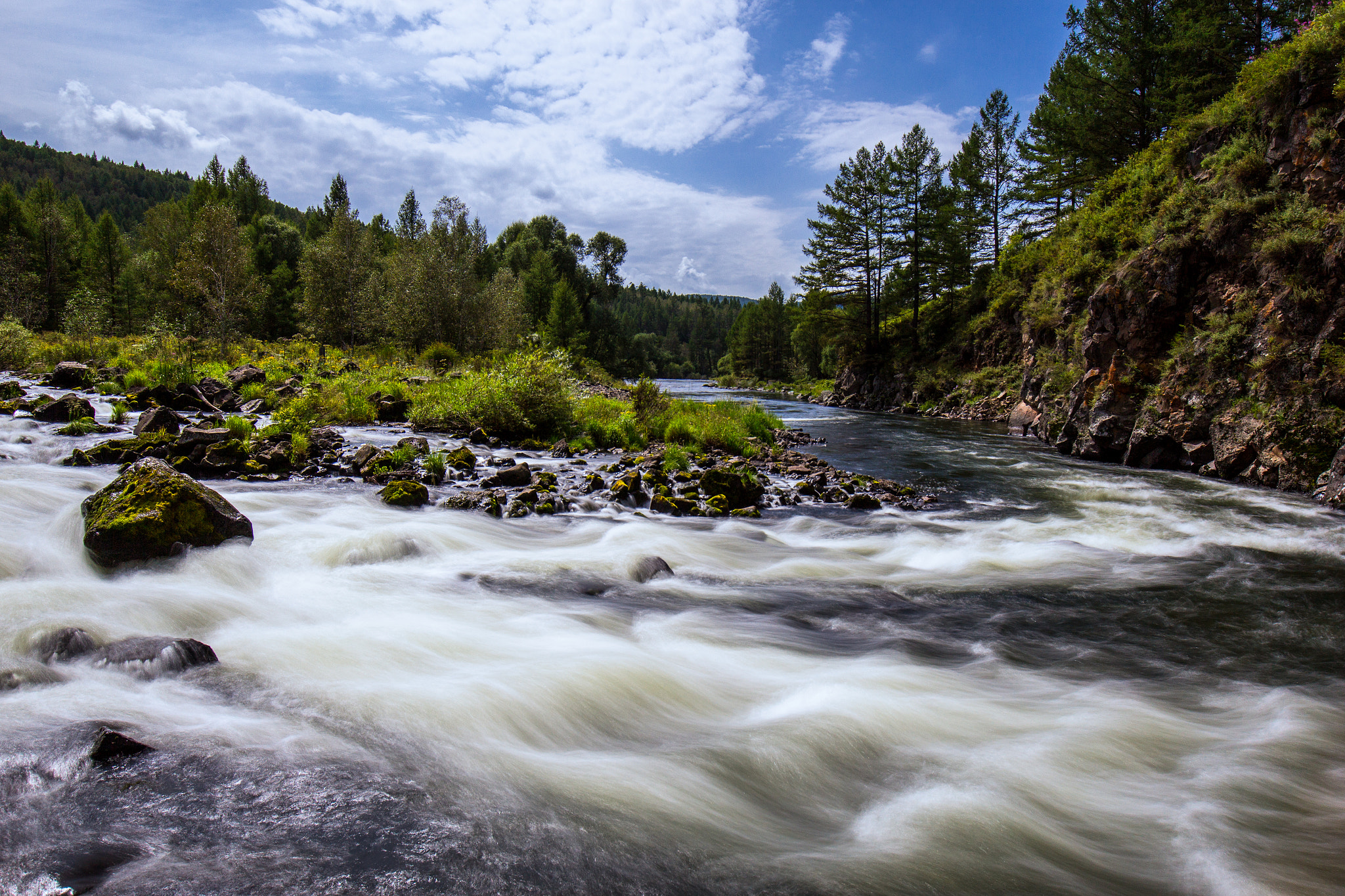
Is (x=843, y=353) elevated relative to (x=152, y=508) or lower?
elevated

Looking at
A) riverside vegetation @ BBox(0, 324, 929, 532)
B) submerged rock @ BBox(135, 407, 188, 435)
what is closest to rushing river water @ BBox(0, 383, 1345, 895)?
riverside vegetation @ BBox(0, 324, 929, 532)

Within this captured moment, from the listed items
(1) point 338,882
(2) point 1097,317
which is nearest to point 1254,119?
(2) point 1097,317

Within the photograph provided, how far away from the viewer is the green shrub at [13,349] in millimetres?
26828

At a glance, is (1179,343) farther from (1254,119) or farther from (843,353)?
(843,353)

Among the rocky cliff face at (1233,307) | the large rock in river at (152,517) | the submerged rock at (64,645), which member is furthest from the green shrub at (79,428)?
the rocky cliff face at (1233,307)

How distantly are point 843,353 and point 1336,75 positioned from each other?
110ft

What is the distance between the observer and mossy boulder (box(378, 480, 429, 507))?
400 inches

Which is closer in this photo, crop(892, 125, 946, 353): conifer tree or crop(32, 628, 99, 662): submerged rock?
crop(32, 628, 99, 662): submerged rock

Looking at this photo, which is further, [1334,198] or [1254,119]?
[1254,119]

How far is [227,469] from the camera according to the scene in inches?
444

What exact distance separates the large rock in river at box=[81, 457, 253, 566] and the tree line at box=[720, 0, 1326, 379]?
117ft

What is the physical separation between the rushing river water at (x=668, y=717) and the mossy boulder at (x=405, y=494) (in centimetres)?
98

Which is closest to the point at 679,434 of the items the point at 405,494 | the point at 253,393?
the point at 405,494

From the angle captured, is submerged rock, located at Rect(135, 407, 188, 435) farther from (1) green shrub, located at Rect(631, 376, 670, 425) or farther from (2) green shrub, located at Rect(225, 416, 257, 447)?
(1) green shrub, located at Rect(631, 376, 670, 425)
